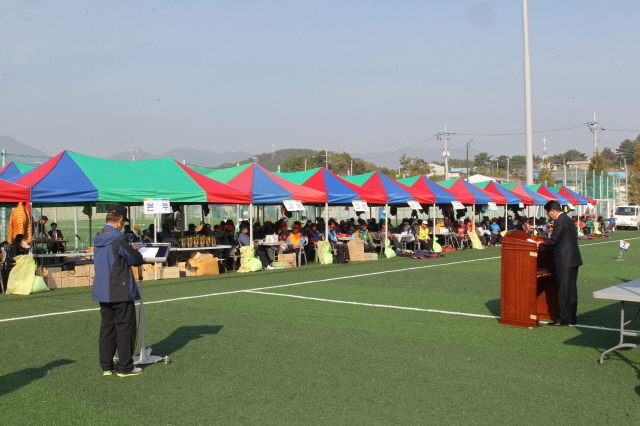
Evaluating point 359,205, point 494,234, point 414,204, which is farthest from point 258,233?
point 494,234

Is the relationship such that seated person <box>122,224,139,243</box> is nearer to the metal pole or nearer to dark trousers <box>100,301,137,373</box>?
dark trousers <box>100,301,137,373</box>

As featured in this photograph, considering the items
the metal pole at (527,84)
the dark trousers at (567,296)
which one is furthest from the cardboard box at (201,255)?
the metal pole at (527,84)

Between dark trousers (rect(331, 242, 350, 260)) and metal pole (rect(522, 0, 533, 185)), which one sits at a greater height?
metal pole (rect(522, 0, 533, 185))

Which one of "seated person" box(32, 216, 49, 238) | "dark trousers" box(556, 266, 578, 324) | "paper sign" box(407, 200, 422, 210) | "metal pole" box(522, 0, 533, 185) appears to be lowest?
"dark trousers" box(556, 266, 578, 324)

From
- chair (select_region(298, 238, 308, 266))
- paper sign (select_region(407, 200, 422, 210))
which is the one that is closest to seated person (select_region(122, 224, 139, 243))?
chair (select_region(298, 238, 308, 266))

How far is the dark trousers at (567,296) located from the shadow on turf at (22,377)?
6.64m

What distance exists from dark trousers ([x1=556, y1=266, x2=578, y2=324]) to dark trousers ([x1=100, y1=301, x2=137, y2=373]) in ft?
19.6

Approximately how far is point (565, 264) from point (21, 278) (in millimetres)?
10878

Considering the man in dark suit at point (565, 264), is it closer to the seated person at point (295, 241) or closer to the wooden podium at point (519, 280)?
the wooden podium at point (519, 280)

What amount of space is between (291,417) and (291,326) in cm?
369

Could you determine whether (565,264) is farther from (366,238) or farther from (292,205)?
(366,238)

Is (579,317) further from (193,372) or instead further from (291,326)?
(193,372)

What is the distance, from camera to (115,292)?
19.3ft

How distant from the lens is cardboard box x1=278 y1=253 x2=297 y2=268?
17781mm
